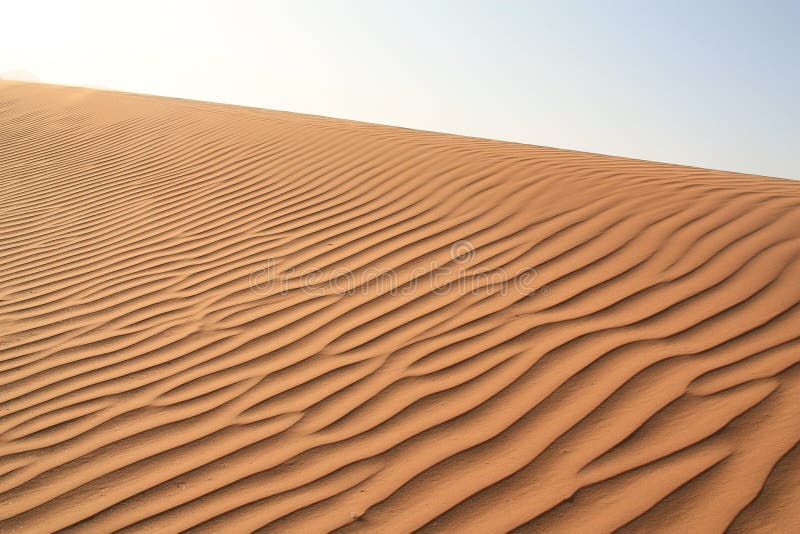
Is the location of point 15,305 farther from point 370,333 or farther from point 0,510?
point 370,333

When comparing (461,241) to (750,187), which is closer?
(461,241)

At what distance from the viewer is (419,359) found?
2.64 metres

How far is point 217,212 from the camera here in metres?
5.02

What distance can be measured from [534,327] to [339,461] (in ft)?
3.50

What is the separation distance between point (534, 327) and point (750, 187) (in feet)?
8.54

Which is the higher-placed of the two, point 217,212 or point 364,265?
point 217,212

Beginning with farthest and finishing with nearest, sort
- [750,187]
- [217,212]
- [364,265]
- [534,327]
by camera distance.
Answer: [217,212], [750,187], [364,265], [534,327]

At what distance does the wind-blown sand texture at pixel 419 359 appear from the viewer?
6.29 ft

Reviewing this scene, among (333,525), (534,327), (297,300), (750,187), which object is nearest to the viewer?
(333,525)

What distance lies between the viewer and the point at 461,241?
148 inches

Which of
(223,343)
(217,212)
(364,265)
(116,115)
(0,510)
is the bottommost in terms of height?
(0,510)

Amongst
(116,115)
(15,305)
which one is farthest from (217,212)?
(116,115)

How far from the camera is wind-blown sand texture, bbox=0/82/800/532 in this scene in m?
1.92

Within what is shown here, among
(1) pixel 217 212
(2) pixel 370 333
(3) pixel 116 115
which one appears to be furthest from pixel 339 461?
(3) pixel 116 115
